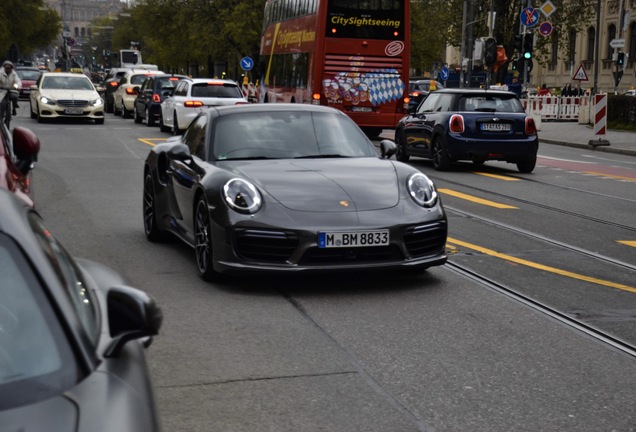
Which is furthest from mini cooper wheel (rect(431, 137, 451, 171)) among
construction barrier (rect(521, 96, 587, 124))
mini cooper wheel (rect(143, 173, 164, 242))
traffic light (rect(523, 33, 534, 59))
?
construction barrier (rect(521, 96, 587, 124))

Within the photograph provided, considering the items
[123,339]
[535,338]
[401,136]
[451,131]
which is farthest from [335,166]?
[401,136]

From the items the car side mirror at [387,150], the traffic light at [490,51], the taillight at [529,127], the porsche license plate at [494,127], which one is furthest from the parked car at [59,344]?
the traffic light at [490,51]

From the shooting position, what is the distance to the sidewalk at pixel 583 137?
2942 cm

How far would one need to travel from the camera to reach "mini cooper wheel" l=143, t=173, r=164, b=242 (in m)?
10.2

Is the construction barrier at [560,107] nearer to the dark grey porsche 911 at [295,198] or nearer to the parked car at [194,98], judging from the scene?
the parked car at [194,98]

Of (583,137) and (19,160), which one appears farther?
(583,137)

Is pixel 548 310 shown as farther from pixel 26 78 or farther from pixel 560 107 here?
pixel 26 78

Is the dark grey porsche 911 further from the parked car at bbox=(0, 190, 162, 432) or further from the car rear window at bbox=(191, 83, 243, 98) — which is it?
the car rear window at bbox=(191, 83, 243, 98)

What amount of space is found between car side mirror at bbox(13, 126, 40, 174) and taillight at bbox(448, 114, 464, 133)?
37.2 feet

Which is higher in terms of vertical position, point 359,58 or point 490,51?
point 490,51

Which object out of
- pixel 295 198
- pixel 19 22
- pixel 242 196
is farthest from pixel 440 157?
pixel 19 22

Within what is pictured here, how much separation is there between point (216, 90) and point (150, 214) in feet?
62.7

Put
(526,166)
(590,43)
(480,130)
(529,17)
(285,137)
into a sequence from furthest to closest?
1. (590,43)
2. (529,17)
3. (526,166)
4. (480,130)
5. (285,137)

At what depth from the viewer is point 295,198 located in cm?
788
